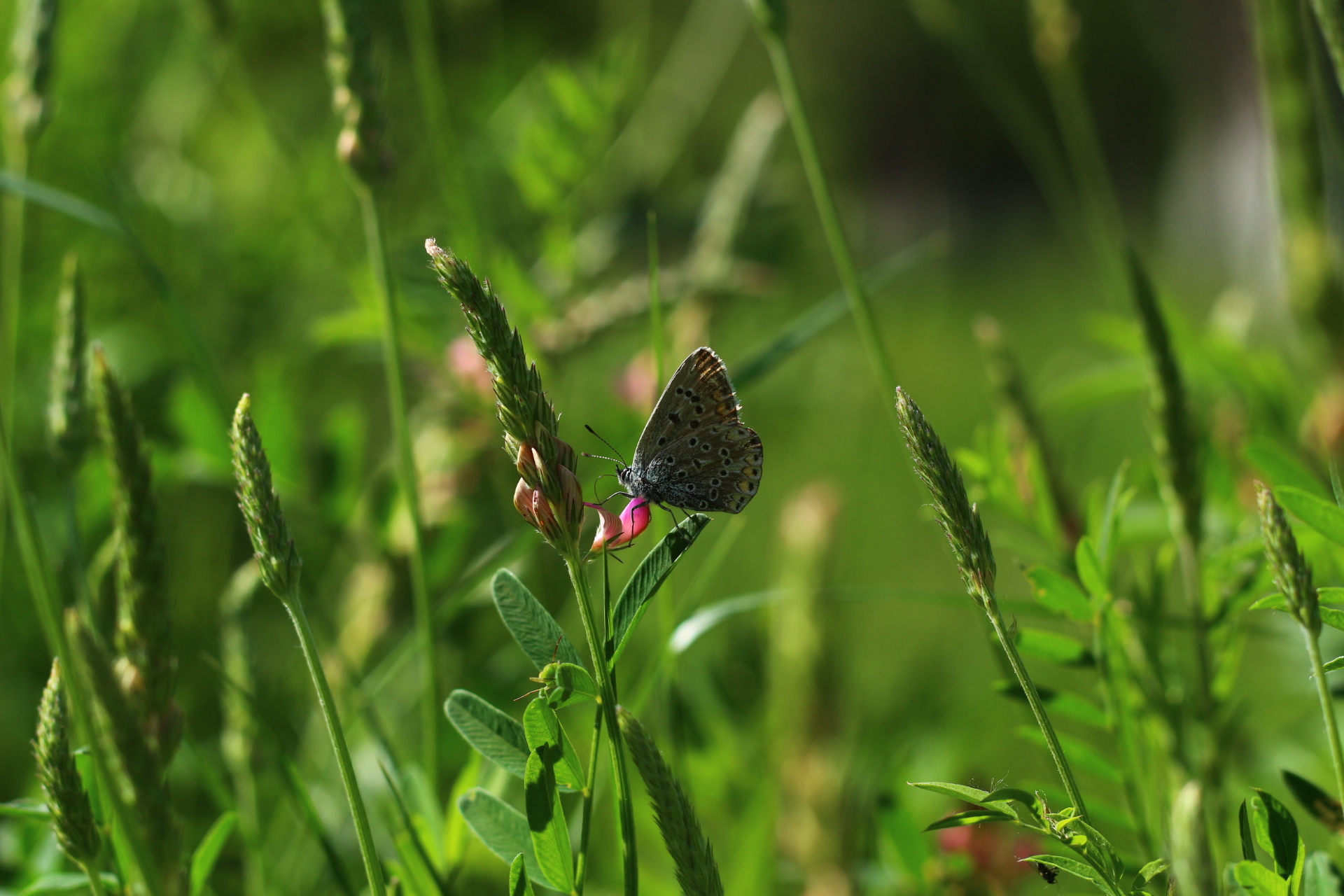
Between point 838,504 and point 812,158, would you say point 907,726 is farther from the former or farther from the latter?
point 812,158

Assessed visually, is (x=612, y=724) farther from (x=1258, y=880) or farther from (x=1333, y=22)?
(x=1333, y=22)

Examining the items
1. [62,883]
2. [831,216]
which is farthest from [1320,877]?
[62,883]

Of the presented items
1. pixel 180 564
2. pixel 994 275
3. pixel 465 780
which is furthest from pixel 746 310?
pixel 994 275

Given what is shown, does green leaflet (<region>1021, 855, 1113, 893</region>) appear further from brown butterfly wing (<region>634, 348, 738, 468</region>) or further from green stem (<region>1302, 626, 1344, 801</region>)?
brown butterfly wing (<region>634, 348, 738, 468</region>)

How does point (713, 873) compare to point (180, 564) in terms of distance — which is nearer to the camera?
point (713, 873)

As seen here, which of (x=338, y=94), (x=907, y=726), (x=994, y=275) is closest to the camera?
(x=338, y=94)

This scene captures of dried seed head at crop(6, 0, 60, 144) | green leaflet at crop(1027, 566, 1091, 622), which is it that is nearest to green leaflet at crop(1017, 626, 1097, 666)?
green leaflet at crop(1027, 566, 1091, 622)

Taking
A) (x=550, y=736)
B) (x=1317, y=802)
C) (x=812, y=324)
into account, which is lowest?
(x=1317, y=802)

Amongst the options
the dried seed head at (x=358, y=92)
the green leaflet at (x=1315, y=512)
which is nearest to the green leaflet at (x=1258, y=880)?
the green leaflet at (x=1315, y=512)
